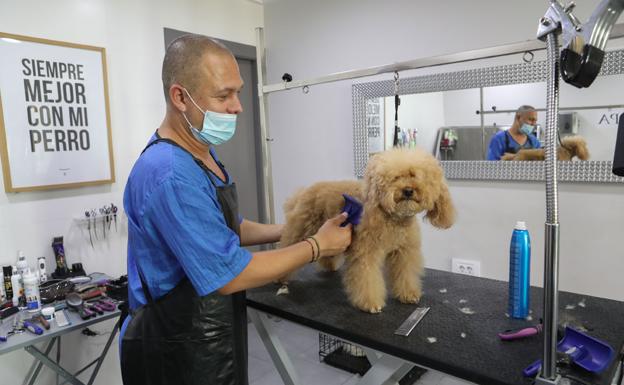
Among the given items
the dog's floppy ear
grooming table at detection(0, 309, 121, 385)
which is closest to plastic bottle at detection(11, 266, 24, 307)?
grooming table at detection(0, 309, 121, 385)

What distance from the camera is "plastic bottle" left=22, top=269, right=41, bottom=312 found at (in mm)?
1994

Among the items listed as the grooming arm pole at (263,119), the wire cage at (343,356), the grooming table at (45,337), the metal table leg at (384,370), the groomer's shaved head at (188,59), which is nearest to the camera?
the groomer's shaved head at (188,59)

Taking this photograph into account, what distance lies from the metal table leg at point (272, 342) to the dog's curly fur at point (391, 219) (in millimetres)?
415

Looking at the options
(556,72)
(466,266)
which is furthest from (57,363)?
(556,72)

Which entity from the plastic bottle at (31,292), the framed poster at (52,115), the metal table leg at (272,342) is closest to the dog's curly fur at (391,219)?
the metal table leg at (272,342)

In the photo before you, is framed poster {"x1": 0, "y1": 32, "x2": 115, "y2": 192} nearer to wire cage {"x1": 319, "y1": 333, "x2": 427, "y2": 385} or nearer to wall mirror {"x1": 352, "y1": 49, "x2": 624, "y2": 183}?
wall mirror {"x1": 352, "y1": 49, "x2": 624, "y2": 183}

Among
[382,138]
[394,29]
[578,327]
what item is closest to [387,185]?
[578,327]

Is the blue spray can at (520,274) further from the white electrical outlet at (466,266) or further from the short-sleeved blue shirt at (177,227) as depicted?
the white electrical outlet at (466,266)

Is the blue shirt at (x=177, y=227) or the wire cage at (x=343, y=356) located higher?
the blue shirt at (x=177, y=227)

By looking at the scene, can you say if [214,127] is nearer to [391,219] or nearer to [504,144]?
[391,219]

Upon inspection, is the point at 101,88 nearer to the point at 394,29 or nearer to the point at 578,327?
the point at 394,29

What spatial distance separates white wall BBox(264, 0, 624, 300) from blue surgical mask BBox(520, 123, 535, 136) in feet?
0.99

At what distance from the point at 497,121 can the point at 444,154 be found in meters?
0.38

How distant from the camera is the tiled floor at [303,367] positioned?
274 cm
